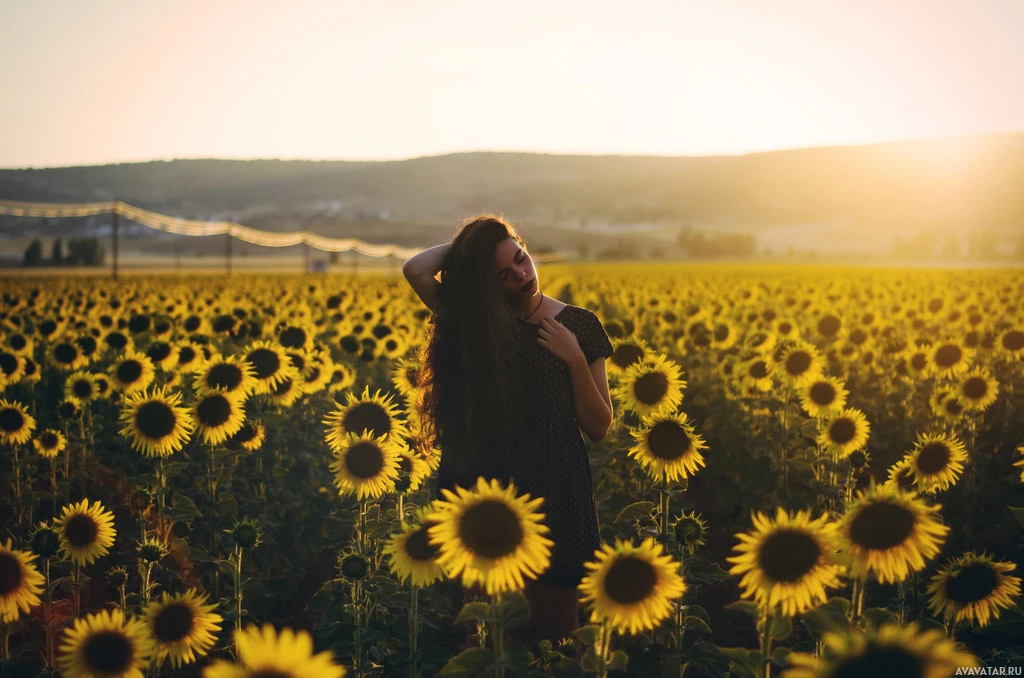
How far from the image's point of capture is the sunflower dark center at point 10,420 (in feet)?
18.4

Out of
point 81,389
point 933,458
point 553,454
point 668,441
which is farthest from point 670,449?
point 81,389

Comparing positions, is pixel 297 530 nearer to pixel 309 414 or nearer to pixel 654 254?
pixel 309 414

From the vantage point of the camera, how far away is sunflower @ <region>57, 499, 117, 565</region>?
3.93 meters

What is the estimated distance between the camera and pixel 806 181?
173 m

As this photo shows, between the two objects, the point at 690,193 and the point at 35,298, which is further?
the point at 690,193

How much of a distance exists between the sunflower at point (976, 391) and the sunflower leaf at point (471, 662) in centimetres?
572

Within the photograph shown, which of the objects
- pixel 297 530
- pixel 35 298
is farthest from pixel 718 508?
pixel 35 298

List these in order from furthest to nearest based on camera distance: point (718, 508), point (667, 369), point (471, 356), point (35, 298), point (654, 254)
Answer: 1. point (654, 254)
2. point (35, 298)
3. point (718, 508)
4. point (667, 369)
5. point (471, 356)

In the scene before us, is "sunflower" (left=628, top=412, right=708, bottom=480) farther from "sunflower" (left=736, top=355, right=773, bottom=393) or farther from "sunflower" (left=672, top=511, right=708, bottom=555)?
"sunflower" (left=736, top=355, right=773, bottom=393)

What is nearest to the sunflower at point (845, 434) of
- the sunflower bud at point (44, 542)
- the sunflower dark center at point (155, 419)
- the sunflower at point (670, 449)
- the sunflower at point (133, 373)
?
the sunflower at point (670, 449)

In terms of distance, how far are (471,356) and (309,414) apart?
400 centimetres

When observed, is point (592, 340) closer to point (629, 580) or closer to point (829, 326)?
point (629, 580)

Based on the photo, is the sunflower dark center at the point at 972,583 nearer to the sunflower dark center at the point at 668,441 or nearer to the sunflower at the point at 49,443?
the sunflower dark center at the point at 668,441

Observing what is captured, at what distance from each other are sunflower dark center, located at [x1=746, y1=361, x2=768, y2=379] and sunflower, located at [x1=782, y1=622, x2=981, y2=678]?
5956mm
